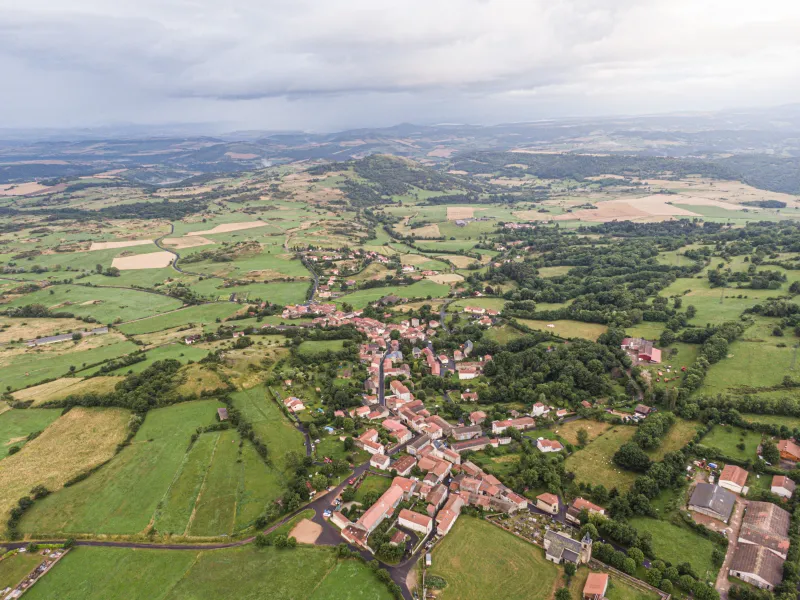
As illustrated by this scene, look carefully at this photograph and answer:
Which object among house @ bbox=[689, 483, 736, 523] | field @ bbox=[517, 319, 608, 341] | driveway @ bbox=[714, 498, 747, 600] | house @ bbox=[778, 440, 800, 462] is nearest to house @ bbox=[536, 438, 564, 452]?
house @ bbox=[689, 483, 736, 523]

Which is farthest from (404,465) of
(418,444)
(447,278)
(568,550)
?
(447,278)

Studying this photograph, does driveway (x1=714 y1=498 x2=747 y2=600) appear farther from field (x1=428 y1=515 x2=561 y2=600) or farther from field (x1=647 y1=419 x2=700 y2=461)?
field (x1=428 y1=515 x2=561 y2=600)

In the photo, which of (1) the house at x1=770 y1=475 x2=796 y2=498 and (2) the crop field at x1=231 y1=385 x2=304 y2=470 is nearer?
(1) the house at x1=770 y1=475 x2=796 y2=498

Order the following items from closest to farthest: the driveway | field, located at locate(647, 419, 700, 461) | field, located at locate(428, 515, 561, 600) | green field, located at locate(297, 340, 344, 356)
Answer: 1. the driveway
2. field, located at locate(428, 515, 561, 600)
3. field, located at locate(647, 419, 700, 461)
4. green field, located at locate(297, 340, 344, 356)

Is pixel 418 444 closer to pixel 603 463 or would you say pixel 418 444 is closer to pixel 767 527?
pixel 603 463

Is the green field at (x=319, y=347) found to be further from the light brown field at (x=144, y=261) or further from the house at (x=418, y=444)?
the light brown field at (x=144, y=261)

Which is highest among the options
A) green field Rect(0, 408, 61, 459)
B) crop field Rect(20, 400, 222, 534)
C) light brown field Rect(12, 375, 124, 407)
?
light brown field Rect(12, 375, 124, 407)

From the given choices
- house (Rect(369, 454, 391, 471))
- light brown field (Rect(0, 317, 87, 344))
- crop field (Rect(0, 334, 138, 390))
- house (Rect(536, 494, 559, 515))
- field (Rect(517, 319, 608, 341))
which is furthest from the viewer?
light brown field (Rect(0, 317, 87, 344))
